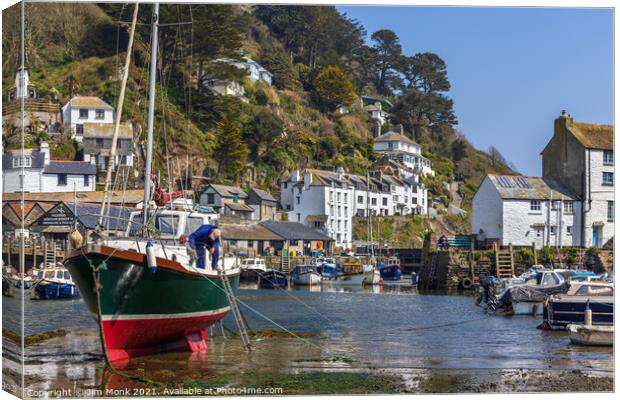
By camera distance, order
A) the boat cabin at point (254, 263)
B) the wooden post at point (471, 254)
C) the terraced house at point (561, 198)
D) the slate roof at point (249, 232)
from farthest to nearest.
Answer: the wooden post at point (471, 254) < the boat cabin at point (254, 263) < the slate roof at point (249, 232) < the terraced house at point (561, 198)

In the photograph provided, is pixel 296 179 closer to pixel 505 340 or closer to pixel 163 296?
pixel 505 340

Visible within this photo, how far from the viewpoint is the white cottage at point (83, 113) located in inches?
985

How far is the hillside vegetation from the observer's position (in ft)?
68.3

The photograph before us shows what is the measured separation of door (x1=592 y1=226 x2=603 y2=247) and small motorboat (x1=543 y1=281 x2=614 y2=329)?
3.62 metres

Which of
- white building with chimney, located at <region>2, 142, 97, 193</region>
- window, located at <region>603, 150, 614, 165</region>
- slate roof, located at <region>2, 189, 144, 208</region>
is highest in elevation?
window, located at <region>603, 150, 614, 165</region>

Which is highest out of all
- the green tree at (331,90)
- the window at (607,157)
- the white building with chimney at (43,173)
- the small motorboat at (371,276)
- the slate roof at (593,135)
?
the green tree at (331,90)

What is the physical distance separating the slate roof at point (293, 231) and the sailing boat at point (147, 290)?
64.5ft

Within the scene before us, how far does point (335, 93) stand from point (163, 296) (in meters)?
15.2

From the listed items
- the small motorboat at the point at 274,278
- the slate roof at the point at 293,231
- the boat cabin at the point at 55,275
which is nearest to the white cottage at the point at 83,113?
the boat cabin at the point at 55,275

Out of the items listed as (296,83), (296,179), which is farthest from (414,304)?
(296,83)

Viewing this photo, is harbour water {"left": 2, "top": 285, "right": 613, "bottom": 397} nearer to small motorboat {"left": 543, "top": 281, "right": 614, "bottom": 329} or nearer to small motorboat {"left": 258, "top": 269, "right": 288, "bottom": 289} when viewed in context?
small motorboat {"left": 543, "top": 281, "right": 614, "bottom": 329}

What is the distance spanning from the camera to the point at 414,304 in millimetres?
39562

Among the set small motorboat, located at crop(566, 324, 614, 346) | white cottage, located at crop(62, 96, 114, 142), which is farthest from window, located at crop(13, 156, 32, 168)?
small motorboat, located at crop(566, 324, 614, 346)

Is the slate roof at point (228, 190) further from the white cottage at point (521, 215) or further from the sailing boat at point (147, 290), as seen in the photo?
the sailing boat at point (147, 290)
